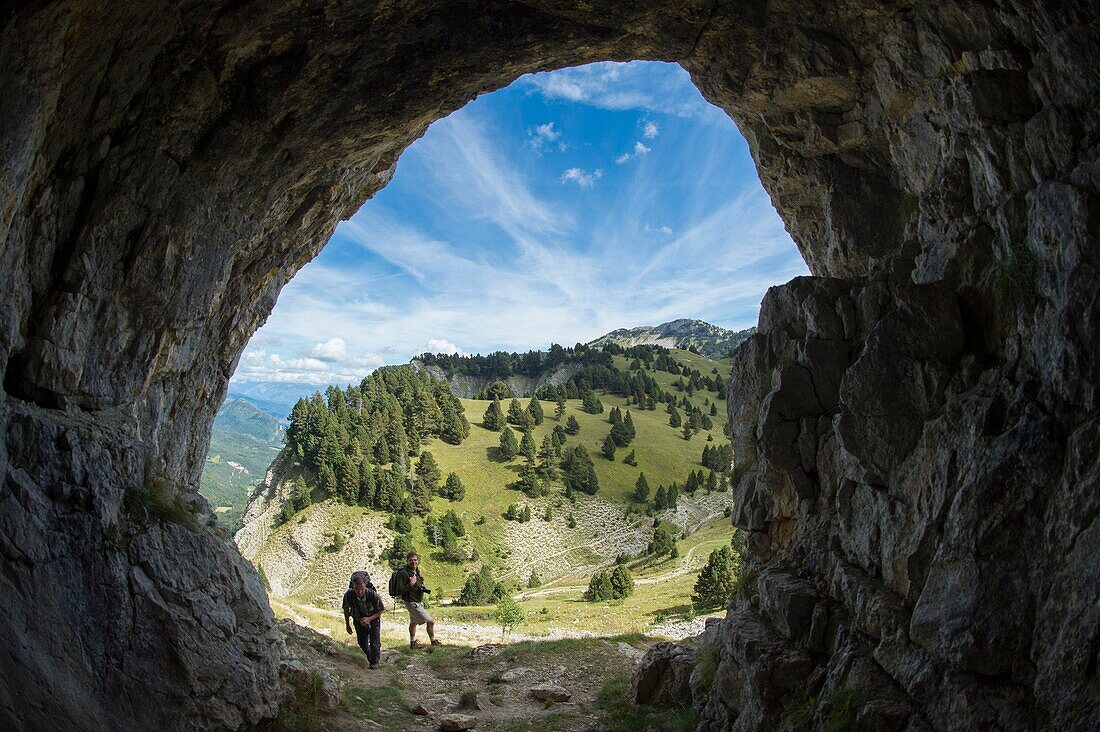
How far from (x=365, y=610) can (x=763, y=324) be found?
13150 mm

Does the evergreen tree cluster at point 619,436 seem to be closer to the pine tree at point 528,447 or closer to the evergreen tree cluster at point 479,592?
the pine tree at point 528,447

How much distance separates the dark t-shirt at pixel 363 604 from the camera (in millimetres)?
14977

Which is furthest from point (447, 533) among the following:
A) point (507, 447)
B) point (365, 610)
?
point (365, 610)

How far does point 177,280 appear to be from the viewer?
12344mm

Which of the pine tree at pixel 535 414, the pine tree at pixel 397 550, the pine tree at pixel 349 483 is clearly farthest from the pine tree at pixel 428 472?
the pine tree at pixel 535 414

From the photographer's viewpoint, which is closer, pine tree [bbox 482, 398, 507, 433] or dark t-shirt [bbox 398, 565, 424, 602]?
dark t-shirt [bbox 398, 565, 424, 602]

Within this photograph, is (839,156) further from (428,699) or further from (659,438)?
(659,438)

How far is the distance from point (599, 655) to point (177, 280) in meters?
16.1

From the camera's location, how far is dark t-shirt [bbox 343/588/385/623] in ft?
49.1

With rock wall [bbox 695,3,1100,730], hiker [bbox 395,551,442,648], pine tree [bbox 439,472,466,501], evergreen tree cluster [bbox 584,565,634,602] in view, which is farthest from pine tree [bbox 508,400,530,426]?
rock wall [bbox 695,3,1100,730]

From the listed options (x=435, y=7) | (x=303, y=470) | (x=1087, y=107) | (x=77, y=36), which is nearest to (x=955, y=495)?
(x=1087, y=107)

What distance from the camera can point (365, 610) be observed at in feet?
49.4

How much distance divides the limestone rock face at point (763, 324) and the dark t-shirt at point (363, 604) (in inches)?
151

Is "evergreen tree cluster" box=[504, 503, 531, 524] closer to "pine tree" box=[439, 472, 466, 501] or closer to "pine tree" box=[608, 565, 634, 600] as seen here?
"pine tree" box=[439, 472, 466, 501]
